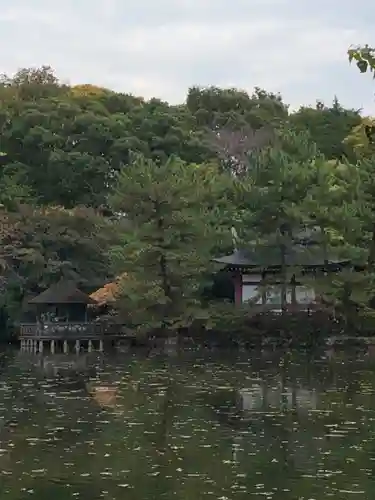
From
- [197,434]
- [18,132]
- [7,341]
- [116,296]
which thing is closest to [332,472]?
[197,434]

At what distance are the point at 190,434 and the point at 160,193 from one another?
19.4 metres

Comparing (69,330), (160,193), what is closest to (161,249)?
(160,193)

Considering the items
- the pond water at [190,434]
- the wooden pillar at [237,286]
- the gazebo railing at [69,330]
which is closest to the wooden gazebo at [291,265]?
the wooden pillar at [237,286]

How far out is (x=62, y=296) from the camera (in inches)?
1502

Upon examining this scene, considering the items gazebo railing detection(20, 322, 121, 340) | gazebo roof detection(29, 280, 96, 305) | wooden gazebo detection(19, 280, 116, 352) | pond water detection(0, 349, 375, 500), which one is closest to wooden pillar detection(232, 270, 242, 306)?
gazebo railing detection(20, 322, 121, 340)

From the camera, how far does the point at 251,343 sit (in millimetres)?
33219

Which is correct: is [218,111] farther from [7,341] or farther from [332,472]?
[332,472]

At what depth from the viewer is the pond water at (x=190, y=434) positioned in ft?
37.3

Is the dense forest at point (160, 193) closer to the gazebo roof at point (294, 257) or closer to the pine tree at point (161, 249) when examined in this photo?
the pine tree at point (161, 249)

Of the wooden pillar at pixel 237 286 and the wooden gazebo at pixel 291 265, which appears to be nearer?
the wooden gazebo at pixel 291 265

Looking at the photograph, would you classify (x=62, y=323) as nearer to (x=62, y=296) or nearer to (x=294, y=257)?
(x=62, y=296)

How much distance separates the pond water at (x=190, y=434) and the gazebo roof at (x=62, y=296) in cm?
1204

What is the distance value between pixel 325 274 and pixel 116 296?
7903 mm

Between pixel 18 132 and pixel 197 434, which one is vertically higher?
pixel 18 132
